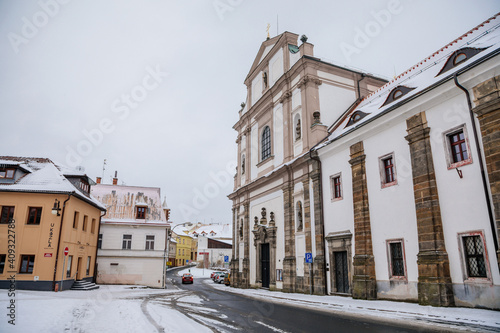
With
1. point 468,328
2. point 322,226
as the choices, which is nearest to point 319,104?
point 322,226

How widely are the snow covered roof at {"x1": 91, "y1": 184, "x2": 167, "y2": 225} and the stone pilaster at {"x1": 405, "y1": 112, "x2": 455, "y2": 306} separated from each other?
27.0 m

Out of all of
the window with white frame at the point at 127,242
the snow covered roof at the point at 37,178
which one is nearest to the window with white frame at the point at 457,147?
the snow covered roof at the point at 37,178

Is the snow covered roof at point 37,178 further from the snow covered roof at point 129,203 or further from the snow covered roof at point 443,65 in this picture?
the snow covered roof at point 443,65

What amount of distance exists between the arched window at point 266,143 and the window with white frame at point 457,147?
712 inches

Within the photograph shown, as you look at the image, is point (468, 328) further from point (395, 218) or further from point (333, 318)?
point (395, 218)

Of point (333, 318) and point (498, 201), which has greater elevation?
point (498, 201)

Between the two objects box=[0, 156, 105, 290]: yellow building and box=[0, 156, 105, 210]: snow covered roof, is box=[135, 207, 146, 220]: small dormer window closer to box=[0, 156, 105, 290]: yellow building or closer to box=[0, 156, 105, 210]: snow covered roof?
box=[0, 156, 105, 210]: snow covered roof

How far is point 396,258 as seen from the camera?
16.3m

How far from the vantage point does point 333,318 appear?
11.7 m

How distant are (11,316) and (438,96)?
17.5 metres

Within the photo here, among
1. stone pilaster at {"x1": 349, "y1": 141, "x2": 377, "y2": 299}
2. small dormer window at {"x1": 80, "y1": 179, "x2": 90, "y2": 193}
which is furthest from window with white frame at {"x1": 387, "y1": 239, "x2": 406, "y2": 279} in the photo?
small dormer window at {"x1": 80, "y1": 179, "x2": 90, "y2": 193}

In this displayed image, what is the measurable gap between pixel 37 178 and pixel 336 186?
67.3ft

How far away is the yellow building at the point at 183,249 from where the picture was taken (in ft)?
312

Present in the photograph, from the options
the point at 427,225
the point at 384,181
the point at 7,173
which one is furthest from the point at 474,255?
the point at 7,173
